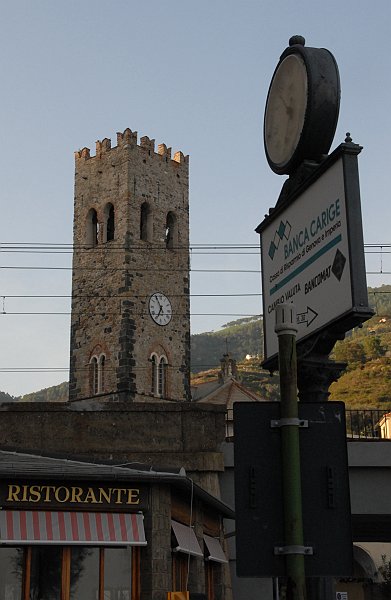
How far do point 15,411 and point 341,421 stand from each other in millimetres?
19505

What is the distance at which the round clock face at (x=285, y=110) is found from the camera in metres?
5.35

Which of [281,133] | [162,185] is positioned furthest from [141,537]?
[162,185]

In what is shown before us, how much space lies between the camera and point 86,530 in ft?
49.1

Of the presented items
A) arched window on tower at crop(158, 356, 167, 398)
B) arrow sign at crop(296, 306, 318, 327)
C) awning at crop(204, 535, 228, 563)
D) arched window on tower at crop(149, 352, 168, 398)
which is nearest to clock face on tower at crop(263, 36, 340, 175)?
arrow sign at crop(296, 306, 318, 327)

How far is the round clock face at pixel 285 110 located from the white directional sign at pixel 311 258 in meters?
0.40

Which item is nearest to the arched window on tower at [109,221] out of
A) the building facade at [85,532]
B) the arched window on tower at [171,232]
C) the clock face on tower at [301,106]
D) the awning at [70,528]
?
the arched window on tower at [171,232]

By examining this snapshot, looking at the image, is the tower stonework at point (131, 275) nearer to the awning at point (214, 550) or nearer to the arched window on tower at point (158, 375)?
the arched window on tower at point (158, 375)

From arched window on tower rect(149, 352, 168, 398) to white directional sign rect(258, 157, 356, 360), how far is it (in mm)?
49043

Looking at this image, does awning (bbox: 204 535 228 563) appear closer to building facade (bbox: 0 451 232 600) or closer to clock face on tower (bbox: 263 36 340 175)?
building facade (bbox: 0 451 232 600)

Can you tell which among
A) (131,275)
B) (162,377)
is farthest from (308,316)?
(162,377)

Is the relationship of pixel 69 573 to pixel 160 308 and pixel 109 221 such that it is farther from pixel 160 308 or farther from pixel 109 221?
pixel 109 221

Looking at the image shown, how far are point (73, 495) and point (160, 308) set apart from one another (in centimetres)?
4071

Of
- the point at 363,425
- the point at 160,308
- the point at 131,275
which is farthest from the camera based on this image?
the point at 160,308

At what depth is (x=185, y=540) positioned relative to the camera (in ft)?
54.2
